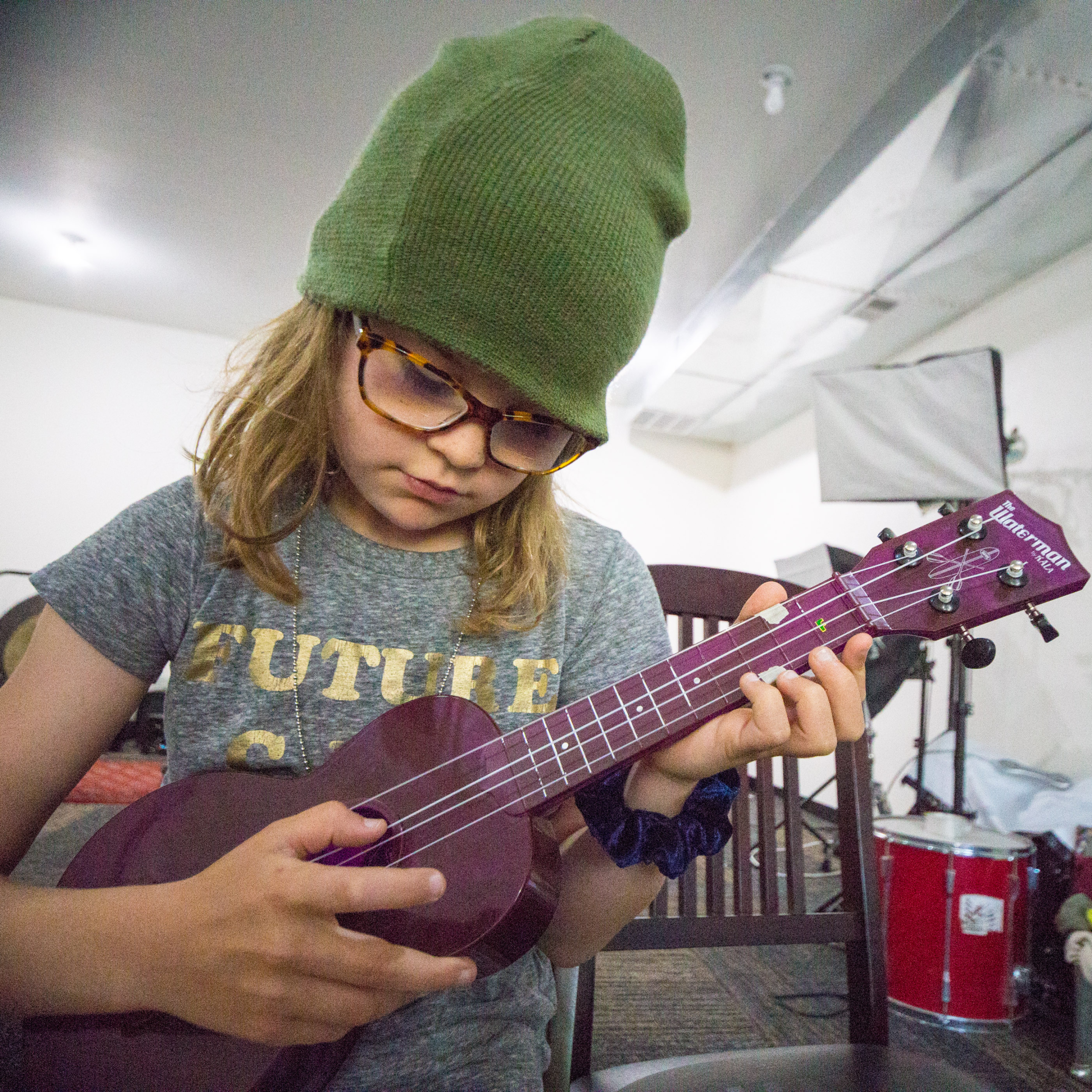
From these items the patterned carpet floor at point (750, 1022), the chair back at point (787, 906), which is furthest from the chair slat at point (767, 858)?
the patterned carpet floor at point (750, 1022)

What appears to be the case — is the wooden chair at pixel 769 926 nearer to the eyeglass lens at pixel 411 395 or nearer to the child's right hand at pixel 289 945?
the child's right hand at pixel 289 945

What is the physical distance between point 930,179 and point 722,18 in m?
1.14

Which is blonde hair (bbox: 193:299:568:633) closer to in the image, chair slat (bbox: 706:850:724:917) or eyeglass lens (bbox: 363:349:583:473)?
eyeglass lens (bbox: 363:349:583:473)

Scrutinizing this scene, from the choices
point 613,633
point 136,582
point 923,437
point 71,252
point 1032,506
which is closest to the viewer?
point 136,582

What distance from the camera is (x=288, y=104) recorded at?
124 inches

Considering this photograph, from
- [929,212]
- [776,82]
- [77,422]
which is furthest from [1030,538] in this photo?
[77,422]

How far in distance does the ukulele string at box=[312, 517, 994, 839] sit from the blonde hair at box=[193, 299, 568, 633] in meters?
0.19

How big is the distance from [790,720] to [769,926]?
0.50 meters

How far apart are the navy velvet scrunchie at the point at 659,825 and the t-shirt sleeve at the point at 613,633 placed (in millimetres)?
152

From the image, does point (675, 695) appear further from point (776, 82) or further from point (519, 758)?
point (776, 82)

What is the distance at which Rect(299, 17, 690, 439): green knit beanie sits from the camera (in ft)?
2.19

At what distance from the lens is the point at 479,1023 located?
2.53 ft

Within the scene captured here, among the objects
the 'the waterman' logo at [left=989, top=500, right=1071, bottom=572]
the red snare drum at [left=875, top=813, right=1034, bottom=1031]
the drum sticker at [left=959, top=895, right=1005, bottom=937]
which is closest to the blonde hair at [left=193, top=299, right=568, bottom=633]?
the 'the waterman' logo at [left=989, top=500, right=1071, bottom=572]

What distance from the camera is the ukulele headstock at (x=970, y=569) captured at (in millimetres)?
743
